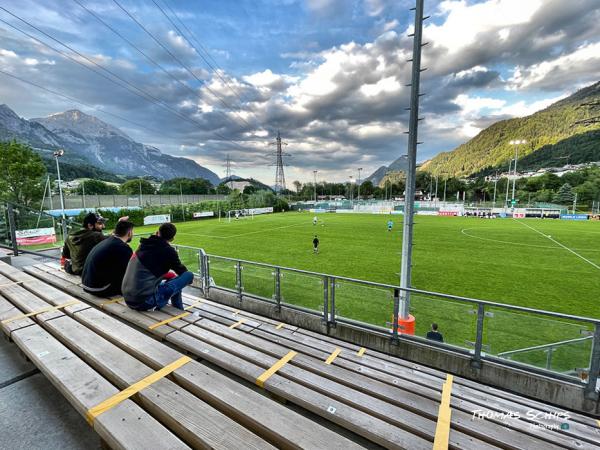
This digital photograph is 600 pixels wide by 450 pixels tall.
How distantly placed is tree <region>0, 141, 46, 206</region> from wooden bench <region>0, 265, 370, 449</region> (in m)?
45.3

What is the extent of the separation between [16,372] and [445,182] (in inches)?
4581

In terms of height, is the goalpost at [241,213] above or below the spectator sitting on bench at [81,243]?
below

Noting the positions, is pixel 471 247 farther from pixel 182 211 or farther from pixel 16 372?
pixel 182 211

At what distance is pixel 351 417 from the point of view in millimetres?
1731

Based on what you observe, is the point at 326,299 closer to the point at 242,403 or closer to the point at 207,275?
the point at 207,275

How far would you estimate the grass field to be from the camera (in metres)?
→ 4.04

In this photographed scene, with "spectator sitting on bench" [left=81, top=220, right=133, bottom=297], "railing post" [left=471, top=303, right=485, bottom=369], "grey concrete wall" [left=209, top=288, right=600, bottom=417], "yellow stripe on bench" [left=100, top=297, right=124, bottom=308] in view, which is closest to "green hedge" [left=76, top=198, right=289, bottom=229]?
"spectator sitting on bench" [left=81, top=220, right=133, bottom=297]

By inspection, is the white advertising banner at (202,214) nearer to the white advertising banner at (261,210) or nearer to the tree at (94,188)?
the white advertising banner at (261,210)

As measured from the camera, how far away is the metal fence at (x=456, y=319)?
11.9 feet

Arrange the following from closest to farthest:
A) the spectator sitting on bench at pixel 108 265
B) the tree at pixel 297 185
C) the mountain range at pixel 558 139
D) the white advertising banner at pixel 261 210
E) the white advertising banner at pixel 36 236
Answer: the spectator sitting on bench at pixel 108 265 < the white advertising banner at pixel 36 236 < the white advertising banner at pixel 261 210 < the mountain range at pixel 558 139 < the tree at pixel 297 185

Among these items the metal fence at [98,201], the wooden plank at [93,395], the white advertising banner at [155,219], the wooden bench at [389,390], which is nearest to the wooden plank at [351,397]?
the wooden bench at [389,390]

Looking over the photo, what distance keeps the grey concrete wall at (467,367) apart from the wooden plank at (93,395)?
161 inches

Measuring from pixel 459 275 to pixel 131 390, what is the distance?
46.9 feet

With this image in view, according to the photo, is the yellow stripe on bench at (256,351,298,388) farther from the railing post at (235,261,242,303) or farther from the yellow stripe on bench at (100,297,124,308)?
the railing post at (235,261,242,303)
